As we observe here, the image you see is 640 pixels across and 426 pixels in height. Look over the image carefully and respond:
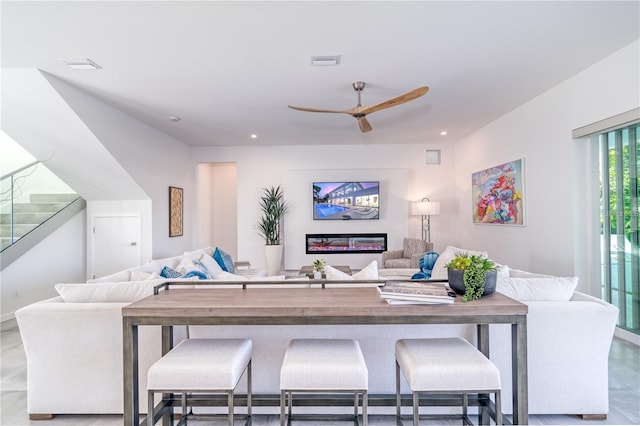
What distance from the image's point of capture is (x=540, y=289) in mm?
2178

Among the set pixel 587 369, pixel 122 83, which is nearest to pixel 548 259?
pixel 587 369

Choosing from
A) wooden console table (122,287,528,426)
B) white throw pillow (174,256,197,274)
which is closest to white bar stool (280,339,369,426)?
wooden console table (122,287,528,426)

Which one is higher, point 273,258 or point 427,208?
point 427,208

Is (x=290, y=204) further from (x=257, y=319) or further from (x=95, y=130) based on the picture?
(x=257, y=319)

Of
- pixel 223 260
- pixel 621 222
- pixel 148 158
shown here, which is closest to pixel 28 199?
pixel 148 158

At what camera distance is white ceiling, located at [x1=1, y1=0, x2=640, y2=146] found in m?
2.35

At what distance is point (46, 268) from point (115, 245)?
91 cm

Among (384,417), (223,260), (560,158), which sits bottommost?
(384,417)

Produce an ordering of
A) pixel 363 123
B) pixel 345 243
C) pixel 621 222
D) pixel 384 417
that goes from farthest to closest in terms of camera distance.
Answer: pixel 345 243 < pixel 363 123 < pixel 621 222 < pixel 384 417

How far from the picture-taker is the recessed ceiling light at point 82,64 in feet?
10.1

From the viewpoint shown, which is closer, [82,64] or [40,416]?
[40,416]

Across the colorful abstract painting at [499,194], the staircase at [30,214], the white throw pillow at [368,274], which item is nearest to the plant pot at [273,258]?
the staircase at [30,214]

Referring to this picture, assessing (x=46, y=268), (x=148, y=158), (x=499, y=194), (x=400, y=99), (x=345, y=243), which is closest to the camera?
(x=400, y=99)

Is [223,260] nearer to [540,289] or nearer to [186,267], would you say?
[186,267]
